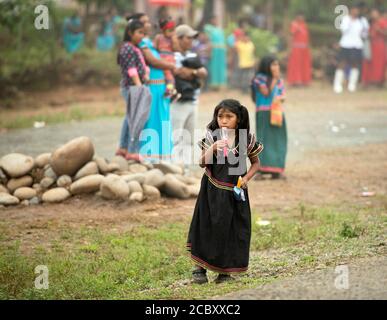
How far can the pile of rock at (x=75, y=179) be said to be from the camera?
9.12 m

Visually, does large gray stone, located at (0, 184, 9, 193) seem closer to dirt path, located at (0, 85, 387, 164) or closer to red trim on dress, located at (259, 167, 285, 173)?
dirt path, located at (0, 85, 387, 164)

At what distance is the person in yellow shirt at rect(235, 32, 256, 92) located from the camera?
20.7 metres

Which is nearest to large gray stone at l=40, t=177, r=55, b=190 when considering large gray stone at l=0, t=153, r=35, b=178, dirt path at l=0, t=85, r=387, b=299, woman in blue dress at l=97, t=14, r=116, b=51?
large gray stone at l=0, t=153, r=35, b=178

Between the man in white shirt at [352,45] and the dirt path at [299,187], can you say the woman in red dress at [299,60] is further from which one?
the dirt path at [299,187]

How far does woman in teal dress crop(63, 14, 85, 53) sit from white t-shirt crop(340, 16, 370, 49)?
694 centimetres

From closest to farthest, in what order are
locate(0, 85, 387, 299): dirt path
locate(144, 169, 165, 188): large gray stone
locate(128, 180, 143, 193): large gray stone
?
locate(0, 85, 387, 299): dirt path
locate(128, 180, 143, 193): large gray stone
locate(144, 169, 165, 188): large gray stone

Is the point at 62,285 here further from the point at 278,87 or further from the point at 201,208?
the point at 278,87

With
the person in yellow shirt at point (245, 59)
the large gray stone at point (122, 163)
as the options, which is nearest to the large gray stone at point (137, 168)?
the large gray stone at point (122, 163)

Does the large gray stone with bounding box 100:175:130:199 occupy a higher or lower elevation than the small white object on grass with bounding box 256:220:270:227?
higher

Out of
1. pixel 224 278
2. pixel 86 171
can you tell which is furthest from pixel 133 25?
pixel 224 278

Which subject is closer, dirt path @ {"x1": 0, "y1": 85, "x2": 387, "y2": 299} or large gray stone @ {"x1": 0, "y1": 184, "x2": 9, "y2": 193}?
dirt path @ {"x1": 0, "y1": 85, "x2": 387, "y2": 299}

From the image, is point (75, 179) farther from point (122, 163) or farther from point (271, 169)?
point (271, 169)

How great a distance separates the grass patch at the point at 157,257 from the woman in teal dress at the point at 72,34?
46.7ft

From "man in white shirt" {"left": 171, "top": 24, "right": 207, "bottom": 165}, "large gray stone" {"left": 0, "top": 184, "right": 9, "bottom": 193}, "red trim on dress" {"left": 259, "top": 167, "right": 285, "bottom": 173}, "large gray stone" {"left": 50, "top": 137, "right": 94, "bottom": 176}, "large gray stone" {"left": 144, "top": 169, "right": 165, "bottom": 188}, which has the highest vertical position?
"man in white shirt" {"left": 171, "top": 24, "right": 207, "bottom": 165}
